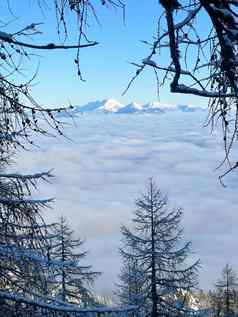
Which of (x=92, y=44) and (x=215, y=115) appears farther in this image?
(x=215, y=115)

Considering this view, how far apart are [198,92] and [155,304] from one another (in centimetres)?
1890

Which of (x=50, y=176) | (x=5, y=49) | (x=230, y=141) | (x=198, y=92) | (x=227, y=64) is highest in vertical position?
(x=50, y=176)

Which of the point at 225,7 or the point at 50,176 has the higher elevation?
the point at 50,176

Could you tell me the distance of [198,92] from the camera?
5.96ft

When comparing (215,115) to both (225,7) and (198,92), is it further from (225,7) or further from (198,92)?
(225,7)

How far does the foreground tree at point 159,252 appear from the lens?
20156 mm

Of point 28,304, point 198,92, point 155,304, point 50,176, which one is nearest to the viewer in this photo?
point 198,92

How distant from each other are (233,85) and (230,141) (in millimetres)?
212

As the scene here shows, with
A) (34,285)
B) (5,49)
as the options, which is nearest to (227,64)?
(5,49)

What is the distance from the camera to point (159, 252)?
20609 millimetres

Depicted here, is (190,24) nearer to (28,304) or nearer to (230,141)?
(230,141)

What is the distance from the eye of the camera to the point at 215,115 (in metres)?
2.03

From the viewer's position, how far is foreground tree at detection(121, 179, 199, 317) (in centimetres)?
2016

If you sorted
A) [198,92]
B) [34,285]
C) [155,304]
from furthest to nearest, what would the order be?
[155,304]
[34,285]
[198,92]
